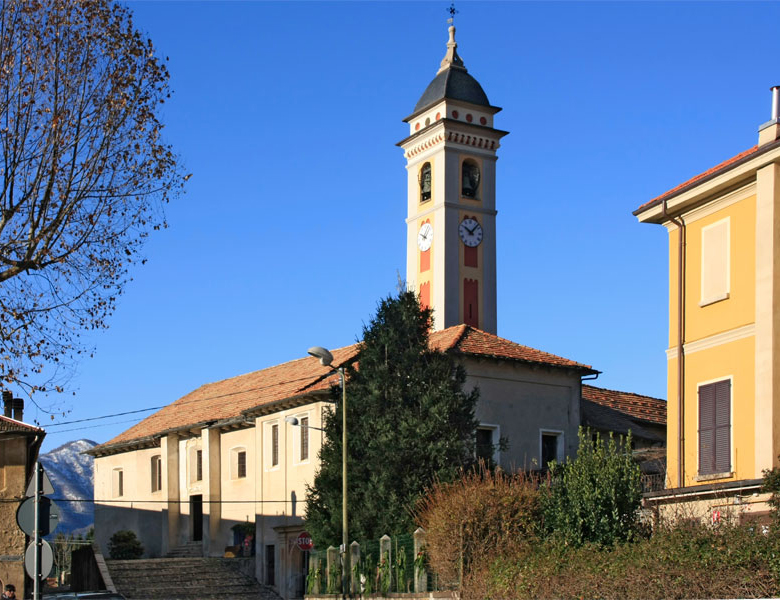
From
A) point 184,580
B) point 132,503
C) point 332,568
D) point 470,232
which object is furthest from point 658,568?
point 470,232

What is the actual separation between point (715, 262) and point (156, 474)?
34.9 metres

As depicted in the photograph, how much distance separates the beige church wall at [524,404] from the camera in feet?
128

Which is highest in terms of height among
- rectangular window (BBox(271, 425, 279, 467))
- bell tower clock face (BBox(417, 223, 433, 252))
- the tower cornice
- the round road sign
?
the tower cornice

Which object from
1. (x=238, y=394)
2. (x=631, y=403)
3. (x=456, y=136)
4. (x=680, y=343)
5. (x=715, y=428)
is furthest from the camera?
(x=456, y=136)

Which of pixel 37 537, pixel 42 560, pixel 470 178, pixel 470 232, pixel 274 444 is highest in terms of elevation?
pixel 470 178

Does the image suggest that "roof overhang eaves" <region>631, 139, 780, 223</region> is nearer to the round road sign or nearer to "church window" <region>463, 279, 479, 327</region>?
the round road sign

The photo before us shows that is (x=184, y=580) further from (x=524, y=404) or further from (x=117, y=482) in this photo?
(x=117, y=482)

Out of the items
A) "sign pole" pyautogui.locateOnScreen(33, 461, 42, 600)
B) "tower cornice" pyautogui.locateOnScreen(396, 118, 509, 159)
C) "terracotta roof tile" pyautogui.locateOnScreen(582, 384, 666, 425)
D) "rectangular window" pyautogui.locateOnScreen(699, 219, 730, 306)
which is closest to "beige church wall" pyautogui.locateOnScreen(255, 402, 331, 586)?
"terracotta roof tile" pyautogui.locateOnScreen(582, 384, 666, 425)

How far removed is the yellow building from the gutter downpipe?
0.07 feet

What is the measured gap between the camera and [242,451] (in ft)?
154

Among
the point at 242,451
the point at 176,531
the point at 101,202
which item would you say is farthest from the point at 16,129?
the point at 176,531

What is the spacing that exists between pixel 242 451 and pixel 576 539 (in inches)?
1053

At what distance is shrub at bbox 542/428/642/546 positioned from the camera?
2177 centimetres

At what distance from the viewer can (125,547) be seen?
49656 mm
